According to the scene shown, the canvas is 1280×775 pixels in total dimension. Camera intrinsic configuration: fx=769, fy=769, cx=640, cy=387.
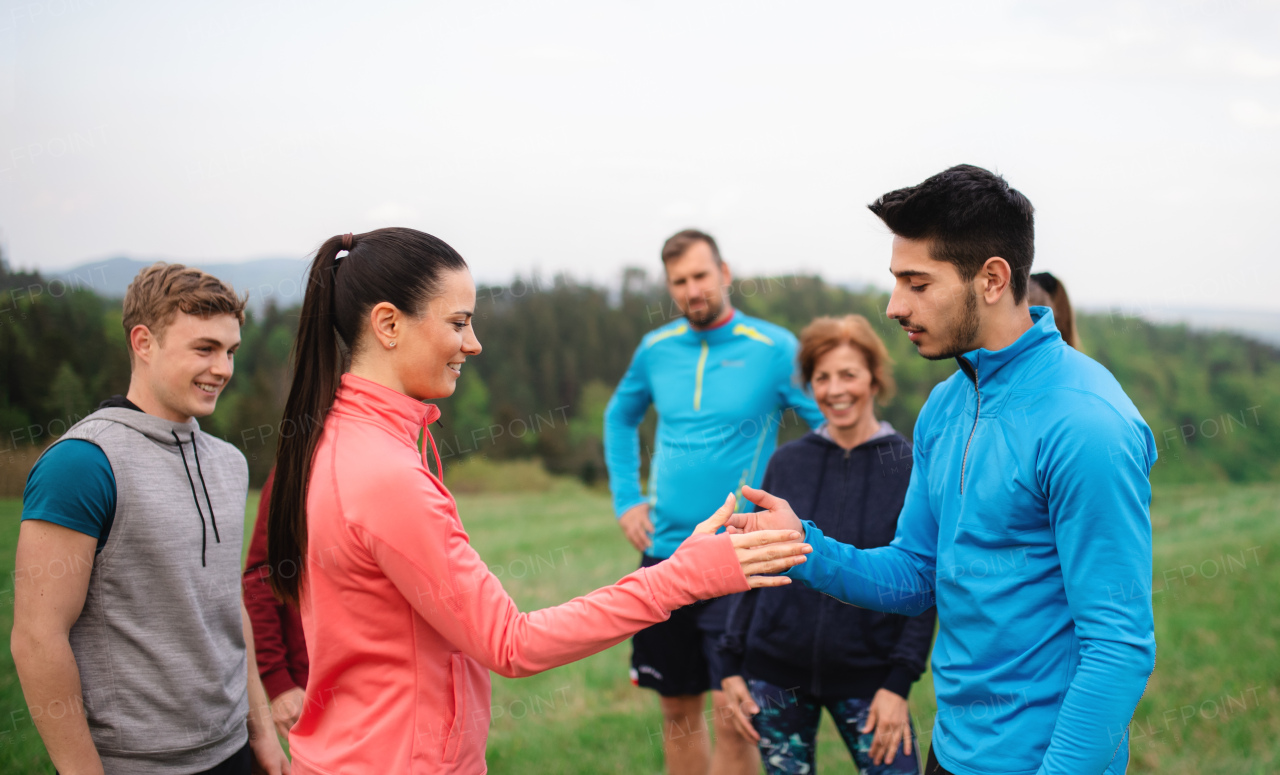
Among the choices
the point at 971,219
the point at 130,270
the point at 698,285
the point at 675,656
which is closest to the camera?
the point at 971,219

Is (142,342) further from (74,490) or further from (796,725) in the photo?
(796,725)

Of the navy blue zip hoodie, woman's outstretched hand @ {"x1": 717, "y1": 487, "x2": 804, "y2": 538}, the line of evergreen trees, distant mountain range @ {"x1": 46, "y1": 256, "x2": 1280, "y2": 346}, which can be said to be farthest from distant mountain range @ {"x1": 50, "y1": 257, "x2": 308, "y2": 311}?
the line of evergreen trees

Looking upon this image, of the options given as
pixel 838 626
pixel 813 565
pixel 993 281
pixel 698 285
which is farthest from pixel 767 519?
pixel 698 285

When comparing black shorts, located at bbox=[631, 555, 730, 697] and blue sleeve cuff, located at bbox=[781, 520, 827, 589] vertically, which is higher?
blue sleeve cuff, located at bbox=[781, 520, 827, 589]

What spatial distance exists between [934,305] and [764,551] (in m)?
0.76

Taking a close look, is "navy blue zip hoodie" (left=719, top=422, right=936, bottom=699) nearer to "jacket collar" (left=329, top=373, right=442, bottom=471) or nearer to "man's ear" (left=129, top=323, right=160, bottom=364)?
"jacket collar" (left=329, top=373, right=442, bottom=471)

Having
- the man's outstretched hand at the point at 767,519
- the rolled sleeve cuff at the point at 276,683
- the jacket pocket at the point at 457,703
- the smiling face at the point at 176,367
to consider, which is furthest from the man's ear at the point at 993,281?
the rolled sleeve cuff at the point at 276,683

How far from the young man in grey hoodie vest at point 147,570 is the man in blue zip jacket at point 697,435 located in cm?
199

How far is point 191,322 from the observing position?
95.7 inches

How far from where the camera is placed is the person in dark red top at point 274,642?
2.76 metres

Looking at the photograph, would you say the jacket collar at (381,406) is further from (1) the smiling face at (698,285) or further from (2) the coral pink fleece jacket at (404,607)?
(1) the smiling face at (698,285)

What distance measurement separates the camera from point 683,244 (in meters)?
4.26

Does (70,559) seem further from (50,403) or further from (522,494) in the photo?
(522,494)

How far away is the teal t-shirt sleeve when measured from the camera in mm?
2057
